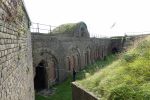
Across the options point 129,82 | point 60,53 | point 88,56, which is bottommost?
point 88,56

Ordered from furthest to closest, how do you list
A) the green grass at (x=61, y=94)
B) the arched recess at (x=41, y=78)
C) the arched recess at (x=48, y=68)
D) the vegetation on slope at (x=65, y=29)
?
the vegetation on slope at (x=65, y=29) < the arched recess at (x=41, y=78) < the arched recess at (x=48, y=68) < the green grass at (x=61, y=94)

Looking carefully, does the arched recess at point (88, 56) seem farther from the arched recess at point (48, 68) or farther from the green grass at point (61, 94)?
the green grass at point (61, 94)

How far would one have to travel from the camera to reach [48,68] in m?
19.9

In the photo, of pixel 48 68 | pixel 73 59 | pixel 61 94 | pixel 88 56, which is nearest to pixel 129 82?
pixel 61 94

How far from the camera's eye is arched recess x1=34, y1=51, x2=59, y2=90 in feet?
62.7

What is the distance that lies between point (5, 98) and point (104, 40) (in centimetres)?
3665

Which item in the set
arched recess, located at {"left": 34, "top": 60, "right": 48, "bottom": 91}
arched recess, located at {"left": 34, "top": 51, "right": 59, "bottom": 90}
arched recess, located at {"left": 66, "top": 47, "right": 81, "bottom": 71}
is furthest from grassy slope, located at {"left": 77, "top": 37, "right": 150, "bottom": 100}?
arched recess, located at {"left": 66, "top": 47, "right": 81, "bottom": 71}

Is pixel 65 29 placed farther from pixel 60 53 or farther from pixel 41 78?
pixel 41 78

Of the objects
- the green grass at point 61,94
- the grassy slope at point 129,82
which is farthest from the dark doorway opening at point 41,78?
the grassy slope at point 129,82

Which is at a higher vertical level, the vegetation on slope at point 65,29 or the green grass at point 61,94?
the vegetation on slope at point 65,29

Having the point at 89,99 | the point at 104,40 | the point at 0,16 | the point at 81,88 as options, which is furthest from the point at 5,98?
the point at 104,40

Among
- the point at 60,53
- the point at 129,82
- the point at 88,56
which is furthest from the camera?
the point at 88,56

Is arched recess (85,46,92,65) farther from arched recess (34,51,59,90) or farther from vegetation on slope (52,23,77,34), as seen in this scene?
arched recess (34,51,59,90)

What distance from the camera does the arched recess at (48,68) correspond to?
62.7ft
